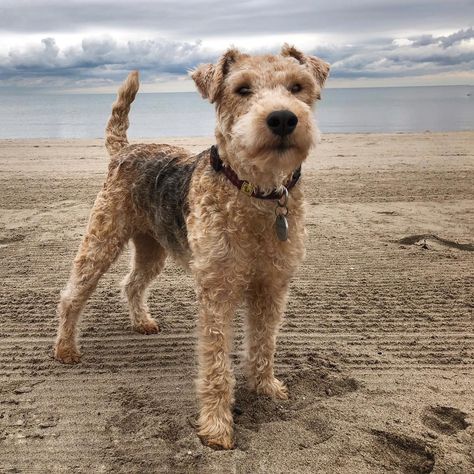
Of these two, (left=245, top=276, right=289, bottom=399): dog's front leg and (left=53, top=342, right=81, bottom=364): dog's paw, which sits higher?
(left=245, top=276, right=289, bottom=399): dog's front leg

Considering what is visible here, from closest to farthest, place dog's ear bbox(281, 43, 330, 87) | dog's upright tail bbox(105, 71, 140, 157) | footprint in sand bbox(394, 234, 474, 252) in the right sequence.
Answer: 1. dog's ear bbox(281, 43, 330, 87)
2. dog's upright tail bbox(105, 71, 140, 157)
3. footprint in sand bbox(394, 234, 474, 252)

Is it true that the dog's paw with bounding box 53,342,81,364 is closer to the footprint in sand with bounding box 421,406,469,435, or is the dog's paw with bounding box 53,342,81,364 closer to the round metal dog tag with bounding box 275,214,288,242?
the round metal dog tag with bounding box 275,214,288,242

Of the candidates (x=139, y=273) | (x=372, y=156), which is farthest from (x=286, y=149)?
(x=372, y=156)

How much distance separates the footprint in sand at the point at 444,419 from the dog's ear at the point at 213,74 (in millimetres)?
2310

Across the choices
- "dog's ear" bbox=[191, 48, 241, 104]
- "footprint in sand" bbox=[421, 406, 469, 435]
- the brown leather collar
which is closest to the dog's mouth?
the brown leather collar

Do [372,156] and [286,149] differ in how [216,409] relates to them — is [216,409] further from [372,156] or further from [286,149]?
[372,156]

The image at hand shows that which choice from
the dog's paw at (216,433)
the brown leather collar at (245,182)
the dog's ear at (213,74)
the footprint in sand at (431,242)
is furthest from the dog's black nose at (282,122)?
the footprint in sand at (431,242)

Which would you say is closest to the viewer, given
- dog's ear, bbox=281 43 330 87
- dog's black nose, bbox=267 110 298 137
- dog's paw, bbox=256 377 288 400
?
dog's black nose, bbox=267 110 298 137

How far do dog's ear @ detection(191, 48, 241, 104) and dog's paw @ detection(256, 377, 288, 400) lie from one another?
1.85 m

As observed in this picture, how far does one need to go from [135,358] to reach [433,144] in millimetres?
14347

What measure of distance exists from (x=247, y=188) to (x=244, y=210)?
13 centimetres

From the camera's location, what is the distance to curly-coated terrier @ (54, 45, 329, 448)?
8.79ft

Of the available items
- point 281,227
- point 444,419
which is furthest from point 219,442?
point 444,419

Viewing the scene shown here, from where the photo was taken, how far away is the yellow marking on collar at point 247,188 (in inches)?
116
